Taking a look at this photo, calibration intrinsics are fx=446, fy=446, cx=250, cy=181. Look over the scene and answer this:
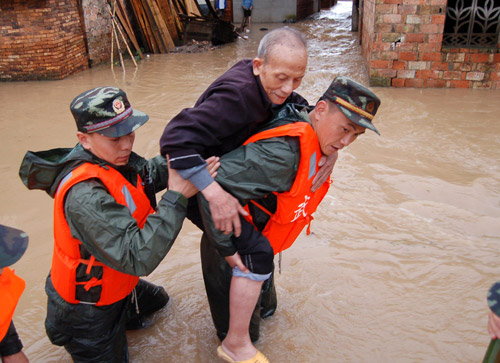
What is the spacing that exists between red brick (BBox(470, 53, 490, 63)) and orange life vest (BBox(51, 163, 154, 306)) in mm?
7953

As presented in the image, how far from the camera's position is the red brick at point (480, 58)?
835 cm

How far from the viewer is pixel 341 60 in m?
11.4

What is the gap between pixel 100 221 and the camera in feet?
7.18

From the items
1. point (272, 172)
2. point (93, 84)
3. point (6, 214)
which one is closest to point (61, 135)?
point (6, 214)

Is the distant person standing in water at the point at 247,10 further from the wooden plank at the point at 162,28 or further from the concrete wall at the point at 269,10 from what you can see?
the wooden plank at the point at 162,28

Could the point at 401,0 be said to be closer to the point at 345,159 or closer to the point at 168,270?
the point at 345,159

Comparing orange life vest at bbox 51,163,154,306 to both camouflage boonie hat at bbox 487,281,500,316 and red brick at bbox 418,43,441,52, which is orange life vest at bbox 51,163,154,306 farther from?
red brick at bbox 418,43,441,52

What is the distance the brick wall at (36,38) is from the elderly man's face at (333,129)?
8.77m

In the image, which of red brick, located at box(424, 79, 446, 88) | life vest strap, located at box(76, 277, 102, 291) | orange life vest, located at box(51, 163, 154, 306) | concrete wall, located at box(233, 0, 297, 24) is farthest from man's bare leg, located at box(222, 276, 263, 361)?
concrete wall, located at box(233, 0, 297, 24)

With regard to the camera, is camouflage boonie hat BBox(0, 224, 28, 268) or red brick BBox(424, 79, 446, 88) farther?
red brick BBox(424, 79, 446, 88)

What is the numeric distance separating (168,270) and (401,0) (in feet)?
22.7

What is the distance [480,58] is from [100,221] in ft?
27.5

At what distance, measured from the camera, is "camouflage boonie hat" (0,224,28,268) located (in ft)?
6.26

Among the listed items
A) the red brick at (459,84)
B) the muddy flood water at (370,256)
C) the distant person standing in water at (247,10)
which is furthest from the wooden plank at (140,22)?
the red brick at (459,84)
